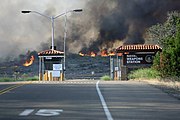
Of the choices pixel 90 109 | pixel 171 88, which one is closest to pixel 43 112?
pixel 90 109

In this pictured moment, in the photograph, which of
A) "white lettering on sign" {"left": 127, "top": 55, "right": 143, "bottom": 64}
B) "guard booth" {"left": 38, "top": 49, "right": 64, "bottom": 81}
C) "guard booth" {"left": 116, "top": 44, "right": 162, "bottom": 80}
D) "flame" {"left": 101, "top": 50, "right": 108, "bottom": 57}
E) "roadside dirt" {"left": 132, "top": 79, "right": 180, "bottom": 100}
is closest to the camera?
"roadside dirt" {"left": 132, "top": 79, "right": 180, "bottom": 100}

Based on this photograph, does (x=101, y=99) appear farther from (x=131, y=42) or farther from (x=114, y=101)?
(x=131, y=42)

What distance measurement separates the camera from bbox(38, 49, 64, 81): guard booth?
48.0 metres

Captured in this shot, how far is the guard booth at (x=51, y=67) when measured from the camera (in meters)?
48.0

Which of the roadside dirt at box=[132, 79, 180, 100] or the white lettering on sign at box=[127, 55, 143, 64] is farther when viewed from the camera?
the white lettering on sign at box=[127, 55, 143, 64]

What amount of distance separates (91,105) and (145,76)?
27192 mm

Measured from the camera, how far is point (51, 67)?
49188 millimetres

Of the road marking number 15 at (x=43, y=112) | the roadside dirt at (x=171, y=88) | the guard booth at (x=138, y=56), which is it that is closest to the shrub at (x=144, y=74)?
the guard booth at (x=138, y=56)

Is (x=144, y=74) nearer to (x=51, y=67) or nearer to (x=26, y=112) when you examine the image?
(x=51, y=67)

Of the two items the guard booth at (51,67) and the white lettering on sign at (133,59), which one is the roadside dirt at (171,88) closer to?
the white lettering on sign at (133,59)

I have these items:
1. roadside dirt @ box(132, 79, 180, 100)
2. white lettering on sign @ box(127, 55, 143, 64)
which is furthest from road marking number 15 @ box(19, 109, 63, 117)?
white lettering on sign @ box(127, 55, 143, 64)

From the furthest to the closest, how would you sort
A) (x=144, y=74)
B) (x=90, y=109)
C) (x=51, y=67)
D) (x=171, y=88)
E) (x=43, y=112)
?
(x=51, y=67) < (x=144, y=74) < (x=171, y=88) < (x=90, y=109) < (x=43, y=112)

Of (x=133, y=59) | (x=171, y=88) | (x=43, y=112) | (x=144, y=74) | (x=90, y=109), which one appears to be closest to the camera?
(x=43, y=112)

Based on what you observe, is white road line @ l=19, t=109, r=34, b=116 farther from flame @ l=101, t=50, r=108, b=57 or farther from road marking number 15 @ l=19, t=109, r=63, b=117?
flame @ l=101, t=50, r=108, b=57
